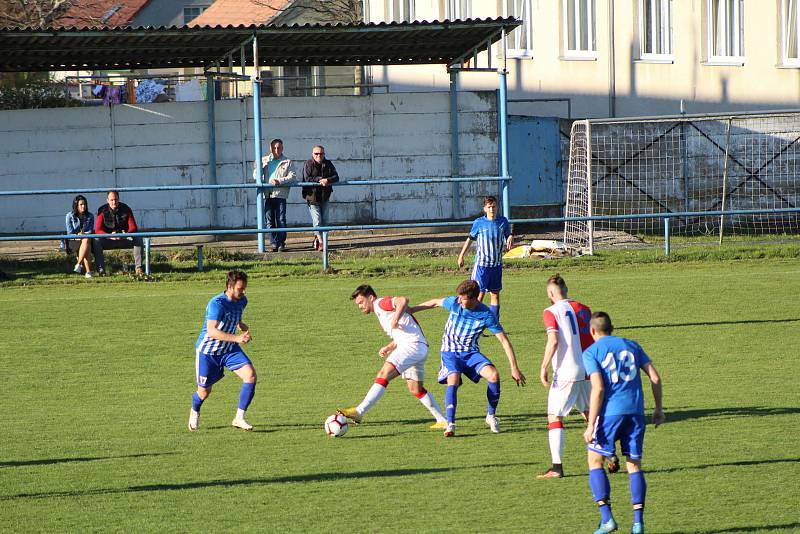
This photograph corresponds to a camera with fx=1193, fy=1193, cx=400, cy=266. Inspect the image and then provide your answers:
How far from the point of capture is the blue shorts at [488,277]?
1622 cm

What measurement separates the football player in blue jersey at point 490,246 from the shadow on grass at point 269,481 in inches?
235

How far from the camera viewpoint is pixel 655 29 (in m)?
30.4

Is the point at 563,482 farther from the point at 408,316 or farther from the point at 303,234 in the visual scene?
the point at 303,234

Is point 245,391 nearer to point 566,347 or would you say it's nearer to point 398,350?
point 398,350

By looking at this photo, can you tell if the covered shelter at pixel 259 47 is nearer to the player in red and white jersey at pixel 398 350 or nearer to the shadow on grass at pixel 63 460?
the player in red and white jersey at pixel 398 350

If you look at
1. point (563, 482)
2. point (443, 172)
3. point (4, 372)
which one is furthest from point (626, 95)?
point (563, 482)

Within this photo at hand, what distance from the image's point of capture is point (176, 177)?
80.5ft

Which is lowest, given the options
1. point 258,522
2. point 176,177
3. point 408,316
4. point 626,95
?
point 258,522

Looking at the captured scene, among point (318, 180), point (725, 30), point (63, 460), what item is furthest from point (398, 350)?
point (725, 30)

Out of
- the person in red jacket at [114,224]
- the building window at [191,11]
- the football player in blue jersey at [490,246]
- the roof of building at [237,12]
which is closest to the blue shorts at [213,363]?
the football player in blue jersey at [490,246]

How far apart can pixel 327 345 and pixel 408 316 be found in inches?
194

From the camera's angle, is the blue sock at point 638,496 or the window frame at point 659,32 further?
the window frame at point 659,32

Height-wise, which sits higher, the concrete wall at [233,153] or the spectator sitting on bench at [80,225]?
the concrete wall at [233,153]

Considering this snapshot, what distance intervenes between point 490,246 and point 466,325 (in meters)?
5.05
